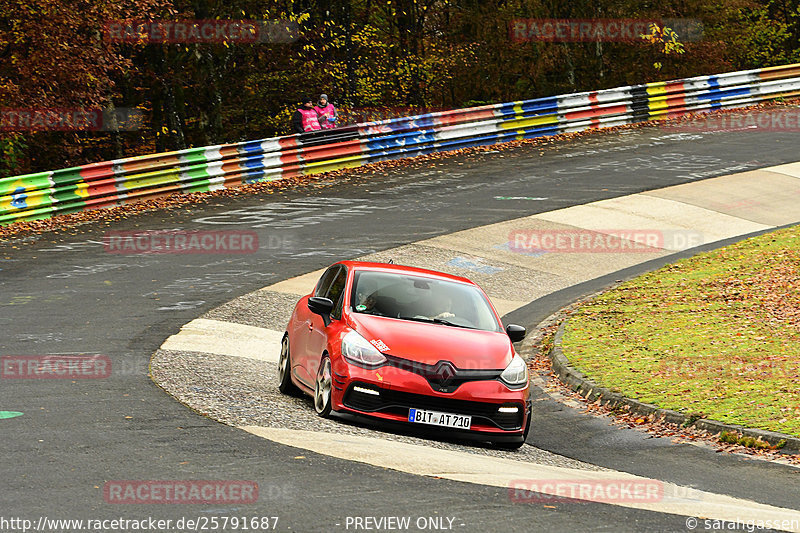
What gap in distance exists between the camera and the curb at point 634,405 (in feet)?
32.9

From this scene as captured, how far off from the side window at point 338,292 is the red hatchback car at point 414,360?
0.02 m

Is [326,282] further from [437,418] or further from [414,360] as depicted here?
[437,418]

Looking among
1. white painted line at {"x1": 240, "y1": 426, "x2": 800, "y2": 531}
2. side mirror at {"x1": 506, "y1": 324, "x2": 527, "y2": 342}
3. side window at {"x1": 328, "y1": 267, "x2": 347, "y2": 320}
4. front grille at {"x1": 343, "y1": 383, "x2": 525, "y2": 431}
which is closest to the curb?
white painted line at {"x1": 240, "y1": 426, "x2": 800, "y2": 531}

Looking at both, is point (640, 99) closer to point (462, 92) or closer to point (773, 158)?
point (773, 158)

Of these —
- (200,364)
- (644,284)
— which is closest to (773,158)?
(644,284)

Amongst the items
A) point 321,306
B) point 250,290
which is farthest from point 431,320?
point 250,290

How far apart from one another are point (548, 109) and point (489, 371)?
23.4 meters

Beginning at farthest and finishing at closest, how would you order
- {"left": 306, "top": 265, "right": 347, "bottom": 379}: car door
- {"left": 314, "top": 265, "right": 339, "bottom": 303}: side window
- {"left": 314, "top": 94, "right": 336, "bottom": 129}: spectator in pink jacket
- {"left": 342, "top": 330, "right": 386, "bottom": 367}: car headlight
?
{"left": 314, "top": 94, "right": 336, "bottom": 129}: spectator in pink jacket → {"left": 314, "top": 265, "right": 339, "bottom": 303}: side window → {"left": 306, "top": 265, "right": 347, "bottom": 379}: car door → {"left": 342, "top": 330, "right": 386, "bottom": 367}: car headlight

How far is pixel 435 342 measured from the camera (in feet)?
32.8

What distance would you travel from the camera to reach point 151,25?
31.2 m

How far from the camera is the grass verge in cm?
1159

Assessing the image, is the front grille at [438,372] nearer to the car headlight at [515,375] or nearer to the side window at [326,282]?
the car headlight at [515,375]

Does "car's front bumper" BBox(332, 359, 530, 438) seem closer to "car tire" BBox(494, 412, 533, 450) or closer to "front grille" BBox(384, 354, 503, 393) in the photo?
"front grille" BBox(384, 354, 503, 393)

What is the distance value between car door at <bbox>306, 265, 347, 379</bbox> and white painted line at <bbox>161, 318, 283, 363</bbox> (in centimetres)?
279
